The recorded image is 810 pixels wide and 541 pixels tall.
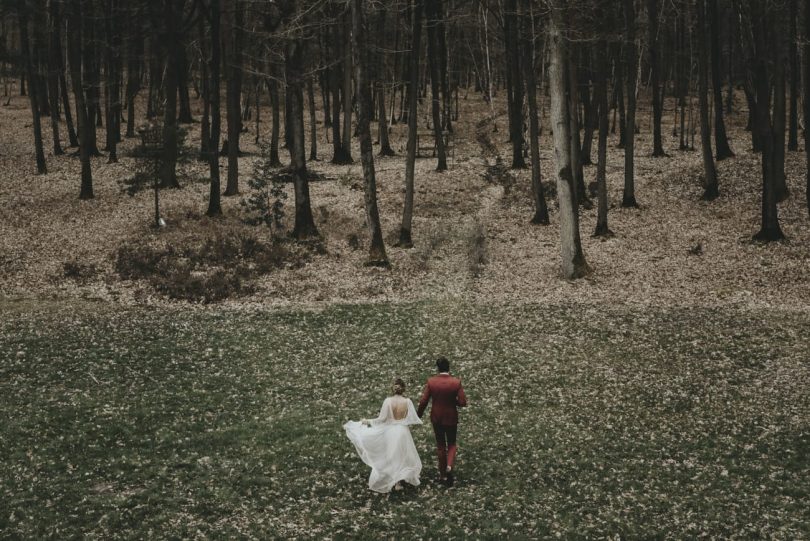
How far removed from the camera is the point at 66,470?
43.8 feet

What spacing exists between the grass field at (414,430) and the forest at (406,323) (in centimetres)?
7

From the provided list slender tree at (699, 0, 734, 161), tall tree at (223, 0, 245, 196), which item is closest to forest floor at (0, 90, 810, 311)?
slender tree at (699, 0, 734, 161)

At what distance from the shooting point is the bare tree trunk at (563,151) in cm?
2484

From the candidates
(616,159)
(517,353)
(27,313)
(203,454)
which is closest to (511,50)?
(616,159)

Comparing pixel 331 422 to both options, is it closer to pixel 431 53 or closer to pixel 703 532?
pixel 703 532

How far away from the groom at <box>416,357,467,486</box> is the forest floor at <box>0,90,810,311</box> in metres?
12.9

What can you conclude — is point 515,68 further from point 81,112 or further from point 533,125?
point 81,112

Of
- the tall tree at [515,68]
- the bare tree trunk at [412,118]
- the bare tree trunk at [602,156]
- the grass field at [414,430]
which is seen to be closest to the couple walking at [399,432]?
the grass field at [414,430]

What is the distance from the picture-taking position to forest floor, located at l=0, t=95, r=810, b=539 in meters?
12.1

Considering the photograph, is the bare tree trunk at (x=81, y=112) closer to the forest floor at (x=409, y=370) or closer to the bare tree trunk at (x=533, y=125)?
the forest floor at (x=409, y=370)

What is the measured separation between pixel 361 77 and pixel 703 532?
20039mm

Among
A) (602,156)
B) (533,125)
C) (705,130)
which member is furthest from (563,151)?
(705,130)

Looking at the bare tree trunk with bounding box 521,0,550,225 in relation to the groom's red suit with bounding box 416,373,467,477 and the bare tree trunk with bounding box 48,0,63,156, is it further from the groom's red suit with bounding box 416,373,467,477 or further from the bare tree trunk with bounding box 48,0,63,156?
the bare tree trunk with bounding box 48,0,63,156

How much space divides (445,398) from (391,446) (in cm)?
119
